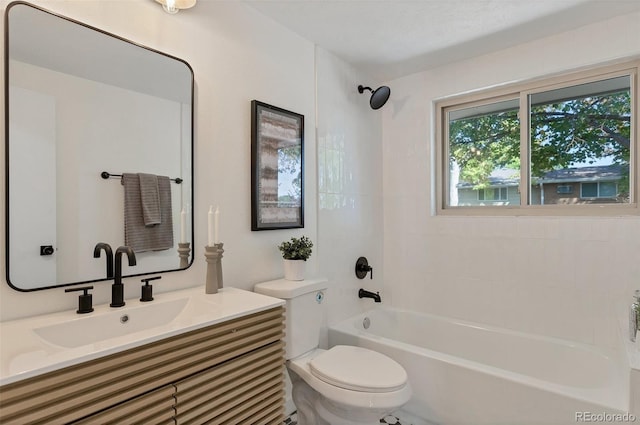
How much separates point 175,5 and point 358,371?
1886mm

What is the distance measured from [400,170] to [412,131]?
1.08 ft

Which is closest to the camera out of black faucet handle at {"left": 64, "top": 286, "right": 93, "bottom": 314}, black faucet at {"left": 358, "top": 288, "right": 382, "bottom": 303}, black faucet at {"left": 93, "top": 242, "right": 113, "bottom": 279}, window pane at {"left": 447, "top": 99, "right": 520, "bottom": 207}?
black faucet handle at {"left": 64, "top": 286, "right": 93, "bottom": 314}

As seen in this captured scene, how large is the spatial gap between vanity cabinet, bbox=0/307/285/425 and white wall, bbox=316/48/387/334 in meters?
1.08

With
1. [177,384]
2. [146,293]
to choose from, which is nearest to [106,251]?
[146,293]

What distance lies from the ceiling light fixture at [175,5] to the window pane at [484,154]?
2090 mm

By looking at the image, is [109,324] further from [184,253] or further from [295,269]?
[295,269]

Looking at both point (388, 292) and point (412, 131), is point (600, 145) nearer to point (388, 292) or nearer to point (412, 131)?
point (412, 131)

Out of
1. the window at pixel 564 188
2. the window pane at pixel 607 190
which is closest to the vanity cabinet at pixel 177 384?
the window at pixel 564 188

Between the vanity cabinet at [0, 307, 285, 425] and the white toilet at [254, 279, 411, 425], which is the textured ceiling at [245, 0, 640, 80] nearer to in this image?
the white toilet at [254, 279, 411, 425]

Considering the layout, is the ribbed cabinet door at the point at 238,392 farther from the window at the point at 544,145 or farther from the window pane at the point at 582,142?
the window pane at the point at 582,142

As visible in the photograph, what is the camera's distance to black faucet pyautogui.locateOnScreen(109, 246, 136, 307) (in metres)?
1.33

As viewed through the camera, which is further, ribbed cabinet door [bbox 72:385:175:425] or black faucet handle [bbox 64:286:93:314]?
black faucet handle [bbox 64:286:93:314]

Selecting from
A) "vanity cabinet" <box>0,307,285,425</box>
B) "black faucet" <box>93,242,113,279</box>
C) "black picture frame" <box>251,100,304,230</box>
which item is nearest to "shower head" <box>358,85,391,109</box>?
"black picture frame" <box>251,100,304,230</box>

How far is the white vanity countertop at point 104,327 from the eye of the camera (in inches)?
35.4
